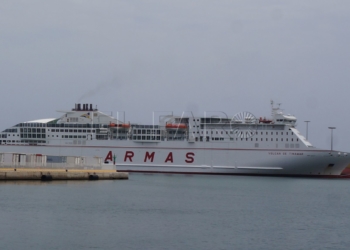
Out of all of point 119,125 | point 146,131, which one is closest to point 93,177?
point 146,131

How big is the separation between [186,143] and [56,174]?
14.0 m

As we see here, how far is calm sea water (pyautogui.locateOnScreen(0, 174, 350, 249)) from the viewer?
22.4 metres

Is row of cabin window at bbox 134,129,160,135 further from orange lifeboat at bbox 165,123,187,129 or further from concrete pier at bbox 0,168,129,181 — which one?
concrete pier at bbox 0,168,129,181

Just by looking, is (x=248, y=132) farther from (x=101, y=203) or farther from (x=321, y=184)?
(x=101, y=203)

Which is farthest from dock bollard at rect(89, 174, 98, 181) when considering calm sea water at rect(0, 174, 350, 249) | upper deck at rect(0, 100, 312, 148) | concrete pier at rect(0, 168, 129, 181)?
upper deck at rect(0, 100, 312, 148)

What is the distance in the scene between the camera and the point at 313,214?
29688mm

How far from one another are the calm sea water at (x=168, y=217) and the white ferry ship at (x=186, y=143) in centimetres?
1029

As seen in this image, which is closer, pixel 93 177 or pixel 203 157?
pixel 93 177

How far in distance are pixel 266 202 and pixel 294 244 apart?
35.0 feet

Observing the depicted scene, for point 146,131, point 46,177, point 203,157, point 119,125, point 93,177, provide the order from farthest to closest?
point 119,125 → point 146,131 → point 203,157 → point 93,177 → point 46,177

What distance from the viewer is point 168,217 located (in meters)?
27.2

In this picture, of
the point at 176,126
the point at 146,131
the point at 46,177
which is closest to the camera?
the point at 46,177

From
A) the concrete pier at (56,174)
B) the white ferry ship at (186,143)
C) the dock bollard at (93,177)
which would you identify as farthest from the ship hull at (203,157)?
the dock bollard at (93,177)

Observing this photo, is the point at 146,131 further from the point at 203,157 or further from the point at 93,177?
the point at 93,177
